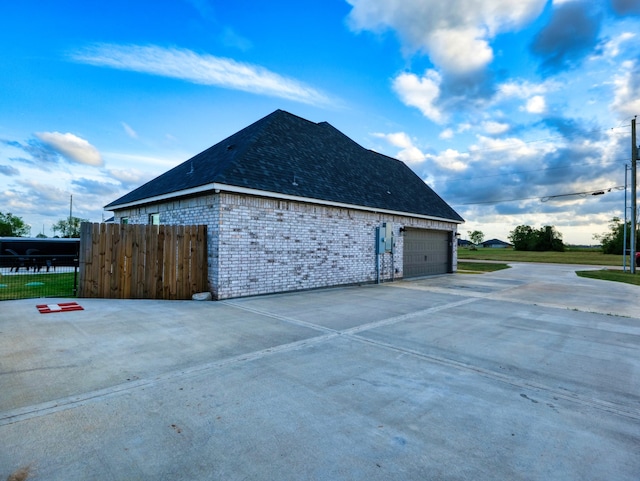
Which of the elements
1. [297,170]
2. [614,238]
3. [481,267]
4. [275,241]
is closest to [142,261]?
[275,241]

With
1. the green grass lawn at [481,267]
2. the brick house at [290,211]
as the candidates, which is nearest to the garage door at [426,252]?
the brick house at [290,211]

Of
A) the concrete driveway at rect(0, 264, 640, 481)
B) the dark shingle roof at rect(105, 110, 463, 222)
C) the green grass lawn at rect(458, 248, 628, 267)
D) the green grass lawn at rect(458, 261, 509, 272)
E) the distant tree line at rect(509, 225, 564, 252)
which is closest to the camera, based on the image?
the concrete driveway at rect(0, 264, 640, 481)

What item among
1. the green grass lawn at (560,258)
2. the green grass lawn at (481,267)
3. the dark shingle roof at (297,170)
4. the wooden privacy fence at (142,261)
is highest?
the dark shingle roof at (297,170)

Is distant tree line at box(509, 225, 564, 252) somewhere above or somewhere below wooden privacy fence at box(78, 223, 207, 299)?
above

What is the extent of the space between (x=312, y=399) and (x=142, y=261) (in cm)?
715

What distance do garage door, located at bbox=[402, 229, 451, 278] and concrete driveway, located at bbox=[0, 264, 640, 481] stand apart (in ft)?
31.1

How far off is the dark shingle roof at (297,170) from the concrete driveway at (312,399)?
4694 mm

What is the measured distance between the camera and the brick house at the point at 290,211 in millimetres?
8586

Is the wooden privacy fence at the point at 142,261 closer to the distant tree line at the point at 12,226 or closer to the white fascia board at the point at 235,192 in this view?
the white fascia board at the point at 235,192

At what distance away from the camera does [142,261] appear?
823cm

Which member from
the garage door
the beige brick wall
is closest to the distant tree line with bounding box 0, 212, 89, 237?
the beige brick wall

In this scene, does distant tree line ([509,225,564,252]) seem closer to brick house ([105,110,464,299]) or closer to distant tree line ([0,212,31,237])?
brick house ([105,110,464,299])

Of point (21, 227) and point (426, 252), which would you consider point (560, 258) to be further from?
point (21, 227)

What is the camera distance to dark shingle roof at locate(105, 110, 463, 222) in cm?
934
